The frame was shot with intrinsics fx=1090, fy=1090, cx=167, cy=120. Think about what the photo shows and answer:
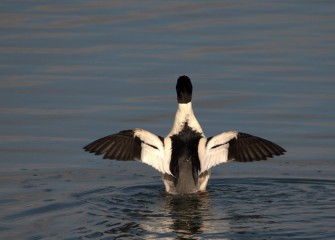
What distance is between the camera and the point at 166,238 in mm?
9367

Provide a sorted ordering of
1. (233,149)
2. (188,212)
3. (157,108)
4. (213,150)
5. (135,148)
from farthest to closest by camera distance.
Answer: (157,108) → (135,148) → (233,149) → (213,150) → (188,212)

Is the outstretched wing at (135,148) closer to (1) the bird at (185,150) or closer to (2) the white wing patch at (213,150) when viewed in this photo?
(1) the bird at (185,150)

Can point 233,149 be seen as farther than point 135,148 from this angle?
No

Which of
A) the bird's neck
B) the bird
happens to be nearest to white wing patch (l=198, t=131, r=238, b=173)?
the bird

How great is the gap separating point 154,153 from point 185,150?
1.09 feet

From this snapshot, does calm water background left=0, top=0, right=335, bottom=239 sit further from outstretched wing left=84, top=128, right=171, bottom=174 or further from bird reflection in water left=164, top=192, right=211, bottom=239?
outstretched wing left=84, top=128, right=171, bottom=174

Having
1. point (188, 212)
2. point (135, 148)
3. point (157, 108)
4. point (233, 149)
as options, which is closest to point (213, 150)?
point (233, 149)

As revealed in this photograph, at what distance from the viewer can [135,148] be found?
1169 centimetres

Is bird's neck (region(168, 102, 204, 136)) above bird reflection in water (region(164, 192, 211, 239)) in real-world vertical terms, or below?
above

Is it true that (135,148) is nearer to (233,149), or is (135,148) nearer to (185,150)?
(185,150)

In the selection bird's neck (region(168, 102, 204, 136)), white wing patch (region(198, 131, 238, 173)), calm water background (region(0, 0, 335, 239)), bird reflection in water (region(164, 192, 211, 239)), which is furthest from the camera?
bird's neck (region(168, 102, 204, 136))

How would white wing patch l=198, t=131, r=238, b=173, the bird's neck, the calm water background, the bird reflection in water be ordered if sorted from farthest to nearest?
the bird's neck, white wing patch l=198, t=131, r=238, b=173, the calm water background, the bird reflection in water

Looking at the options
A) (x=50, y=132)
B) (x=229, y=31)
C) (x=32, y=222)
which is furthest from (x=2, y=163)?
(x=229, y=31)

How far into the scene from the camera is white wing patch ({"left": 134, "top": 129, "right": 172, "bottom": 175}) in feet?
37.4
